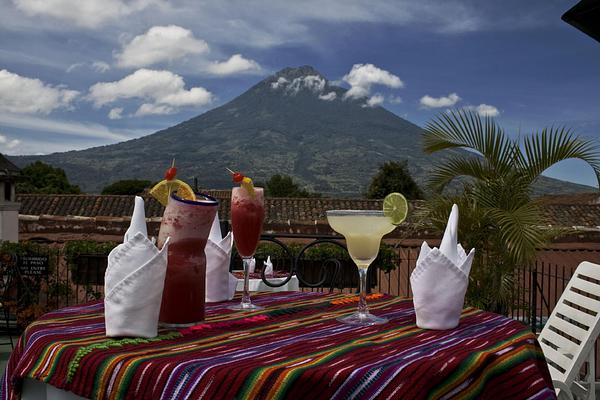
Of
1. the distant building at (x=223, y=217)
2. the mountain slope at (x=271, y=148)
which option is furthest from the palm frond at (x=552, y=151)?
the mountain slope at (x=271, y=148)

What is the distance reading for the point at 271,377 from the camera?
3.15 ft

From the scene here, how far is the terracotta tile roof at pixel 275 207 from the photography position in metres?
13.8

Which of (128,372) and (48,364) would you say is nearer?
(128,372)

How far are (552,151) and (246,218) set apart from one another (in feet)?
13.3

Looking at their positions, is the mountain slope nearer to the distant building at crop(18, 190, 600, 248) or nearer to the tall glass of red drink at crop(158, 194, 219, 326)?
the distant building at crop(18, 190, 600, 248)

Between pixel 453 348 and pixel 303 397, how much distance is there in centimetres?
35

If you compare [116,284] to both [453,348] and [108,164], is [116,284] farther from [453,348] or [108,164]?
[108,164]

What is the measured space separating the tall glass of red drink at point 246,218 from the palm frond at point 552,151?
12.8 feet

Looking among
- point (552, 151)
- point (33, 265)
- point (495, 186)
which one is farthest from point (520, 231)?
point (33, 265)

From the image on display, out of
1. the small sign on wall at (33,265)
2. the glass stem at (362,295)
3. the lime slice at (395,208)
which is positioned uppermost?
the lime slice at (395,208)

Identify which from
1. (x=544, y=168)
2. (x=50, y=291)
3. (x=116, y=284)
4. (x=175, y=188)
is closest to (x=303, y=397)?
(x=116, y=284)

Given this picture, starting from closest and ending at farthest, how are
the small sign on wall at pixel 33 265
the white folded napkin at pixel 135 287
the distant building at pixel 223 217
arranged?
the white folded napkin at pixel 135 287
the small sign on wall at pixel 33 265
the distant building at pixel 223 217

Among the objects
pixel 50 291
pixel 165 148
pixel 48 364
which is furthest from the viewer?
pixel 165 148

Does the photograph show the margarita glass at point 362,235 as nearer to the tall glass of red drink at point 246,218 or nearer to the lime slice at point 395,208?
the lime slice at point 395,208
